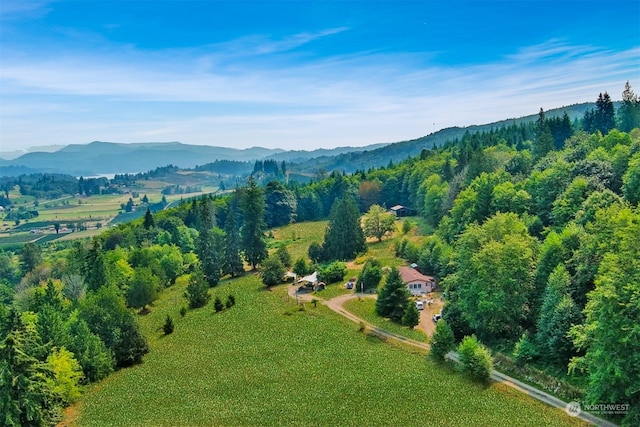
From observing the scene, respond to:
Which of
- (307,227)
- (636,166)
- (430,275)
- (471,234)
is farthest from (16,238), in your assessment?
(636,166)

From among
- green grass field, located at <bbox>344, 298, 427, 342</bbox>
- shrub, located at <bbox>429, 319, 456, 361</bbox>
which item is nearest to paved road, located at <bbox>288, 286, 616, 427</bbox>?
green grass field, located at <bbox>344, 298, 427, 342</bbox>

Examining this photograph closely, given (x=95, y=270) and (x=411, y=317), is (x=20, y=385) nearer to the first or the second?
(x=95, y=270)

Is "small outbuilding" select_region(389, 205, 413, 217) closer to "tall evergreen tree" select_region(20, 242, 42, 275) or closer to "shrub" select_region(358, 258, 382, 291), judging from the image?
"shrub" select_region(358, 258, 382, 291)

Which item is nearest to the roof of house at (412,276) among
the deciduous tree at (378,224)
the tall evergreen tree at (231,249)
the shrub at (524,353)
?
the shrub at (524,353)

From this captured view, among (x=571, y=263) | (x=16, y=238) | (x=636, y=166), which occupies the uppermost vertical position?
(x=636, y=166)

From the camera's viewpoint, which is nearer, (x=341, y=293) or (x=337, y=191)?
(x=341, y=293)

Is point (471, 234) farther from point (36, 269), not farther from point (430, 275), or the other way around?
point (36, 269)
